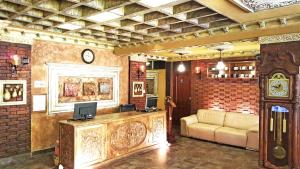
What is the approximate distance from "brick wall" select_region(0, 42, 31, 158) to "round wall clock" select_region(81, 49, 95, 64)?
1.36 meters

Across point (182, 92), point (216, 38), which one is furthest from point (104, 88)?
point (182, 92)

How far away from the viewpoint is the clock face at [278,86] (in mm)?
4332

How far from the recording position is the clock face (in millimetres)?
4332

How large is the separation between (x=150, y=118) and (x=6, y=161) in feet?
10.9

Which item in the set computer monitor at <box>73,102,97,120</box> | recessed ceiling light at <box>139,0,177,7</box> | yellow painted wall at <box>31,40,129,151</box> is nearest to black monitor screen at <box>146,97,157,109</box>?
computer monitor at <box>73,102,97,120</box>

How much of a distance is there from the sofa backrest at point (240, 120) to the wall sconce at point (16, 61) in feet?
19.2

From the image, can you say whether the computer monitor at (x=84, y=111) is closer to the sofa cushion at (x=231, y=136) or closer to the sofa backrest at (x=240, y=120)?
the sofa cushion at (x=231, y=136)

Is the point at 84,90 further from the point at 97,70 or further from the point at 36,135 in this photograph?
the point at 36,135

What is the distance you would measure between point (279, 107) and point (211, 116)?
3.57 metres

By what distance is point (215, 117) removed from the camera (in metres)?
7.80

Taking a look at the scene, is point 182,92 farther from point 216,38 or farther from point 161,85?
point 216,38

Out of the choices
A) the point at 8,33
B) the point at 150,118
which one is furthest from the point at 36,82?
the point at 150,118

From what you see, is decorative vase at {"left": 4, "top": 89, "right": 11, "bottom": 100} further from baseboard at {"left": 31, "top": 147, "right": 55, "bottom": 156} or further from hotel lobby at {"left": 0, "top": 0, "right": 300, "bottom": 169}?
baseboard at {"left": 31, "top": 147, "right": 55, "bottom": 156}

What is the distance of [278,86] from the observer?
442cm
